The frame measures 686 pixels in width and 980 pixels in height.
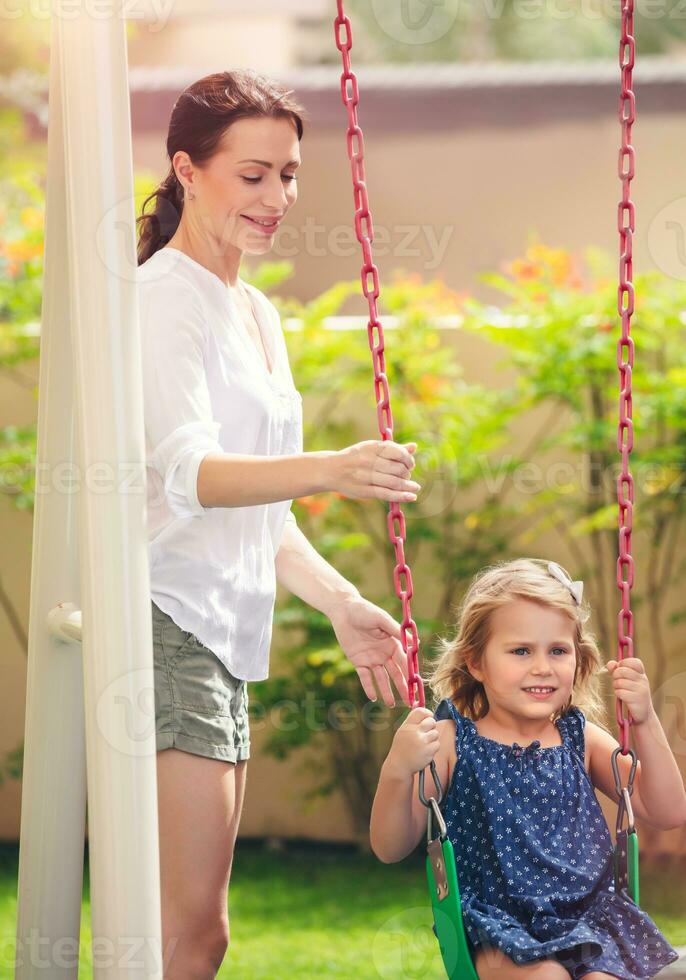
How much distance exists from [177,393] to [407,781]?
0.73 metres

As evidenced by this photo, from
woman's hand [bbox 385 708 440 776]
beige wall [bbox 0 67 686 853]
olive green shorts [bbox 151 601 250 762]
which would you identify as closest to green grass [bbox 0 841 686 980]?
woman's hand [bbox 385 708 440 776]

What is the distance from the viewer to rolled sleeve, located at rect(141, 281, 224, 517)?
6.12 feet

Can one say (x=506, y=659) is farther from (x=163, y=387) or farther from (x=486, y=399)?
(x=486, y=399)

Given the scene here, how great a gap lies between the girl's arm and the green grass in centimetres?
171

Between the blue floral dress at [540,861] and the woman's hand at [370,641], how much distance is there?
13cm

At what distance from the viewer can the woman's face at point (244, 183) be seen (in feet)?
6.66

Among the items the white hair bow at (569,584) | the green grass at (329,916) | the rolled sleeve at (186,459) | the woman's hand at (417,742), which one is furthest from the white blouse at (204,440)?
the green grass at (329,916)

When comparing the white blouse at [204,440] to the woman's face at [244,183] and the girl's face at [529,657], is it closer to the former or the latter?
the woman's face at [244,183]

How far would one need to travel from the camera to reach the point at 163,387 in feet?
6.27

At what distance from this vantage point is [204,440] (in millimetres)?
1870

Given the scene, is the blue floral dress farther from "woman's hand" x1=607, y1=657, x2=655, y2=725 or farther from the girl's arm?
"woman's hand" x1=607, y1=657, x2=655, y2=725

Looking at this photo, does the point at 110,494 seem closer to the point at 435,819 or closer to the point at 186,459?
the point at 186,459

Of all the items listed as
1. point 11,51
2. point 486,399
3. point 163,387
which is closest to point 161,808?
point 163,387

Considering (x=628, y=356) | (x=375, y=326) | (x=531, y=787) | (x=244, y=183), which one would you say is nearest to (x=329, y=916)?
(x=531, y=787)
